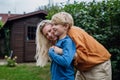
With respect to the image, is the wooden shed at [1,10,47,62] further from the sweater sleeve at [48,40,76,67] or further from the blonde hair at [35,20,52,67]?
the sweater sleeve at [48,40,76,67]

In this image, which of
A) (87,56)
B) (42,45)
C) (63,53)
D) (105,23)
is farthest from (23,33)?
(63,53)

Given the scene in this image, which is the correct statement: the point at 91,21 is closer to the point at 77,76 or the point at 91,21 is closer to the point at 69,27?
the point at 77,76

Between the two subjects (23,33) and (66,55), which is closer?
(66,55)

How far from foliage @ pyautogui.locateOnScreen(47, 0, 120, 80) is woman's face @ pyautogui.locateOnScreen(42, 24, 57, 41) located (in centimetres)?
262

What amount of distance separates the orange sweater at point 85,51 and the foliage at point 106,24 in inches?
98.4

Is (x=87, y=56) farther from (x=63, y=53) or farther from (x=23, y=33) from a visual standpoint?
(x=23, y=33)

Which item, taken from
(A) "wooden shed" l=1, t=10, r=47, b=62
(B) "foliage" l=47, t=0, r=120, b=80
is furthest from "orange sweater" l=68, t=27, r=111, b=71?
(A) "wooden shed" l=1, t=10, r=47, b=62

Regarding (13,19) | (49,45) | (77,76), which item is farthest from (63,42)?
(13,19)

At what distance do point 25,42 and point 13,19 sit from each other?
4.74 feet

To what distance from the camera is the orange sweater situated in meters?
3.20

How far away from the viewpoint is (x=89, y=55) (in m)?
3.32

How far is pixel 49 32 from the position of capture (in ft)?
11.1

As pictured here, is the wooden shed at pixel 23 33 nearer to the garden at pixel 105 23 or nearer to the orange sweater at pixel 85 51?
the garden at pixel 105 23

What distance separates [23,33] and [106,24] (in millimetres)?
13109
